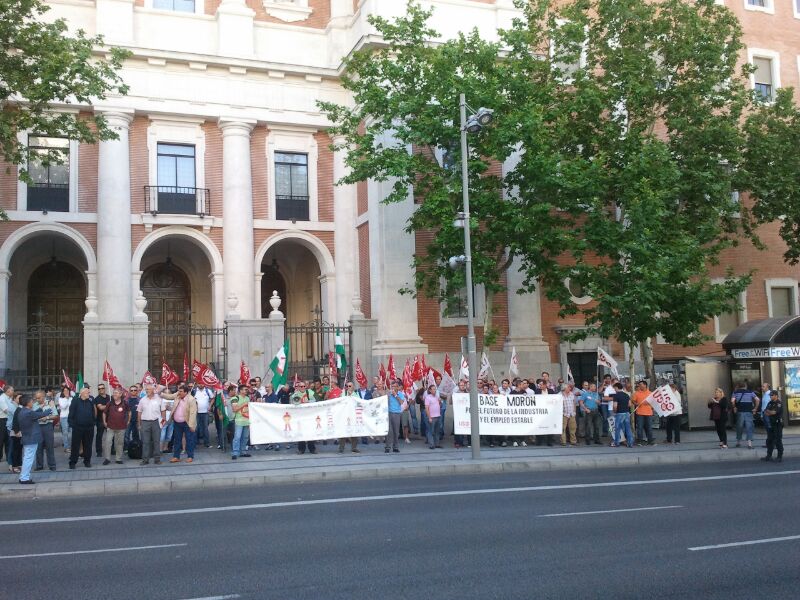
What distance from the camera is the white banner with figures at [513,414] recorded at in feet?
67.7

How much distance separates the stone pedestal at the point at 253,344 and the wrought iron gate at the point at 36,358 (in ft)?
14.2

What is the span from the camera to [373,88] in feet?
73.7

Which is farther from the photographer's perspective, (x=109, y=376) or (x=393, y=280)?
(x=393, y=280)

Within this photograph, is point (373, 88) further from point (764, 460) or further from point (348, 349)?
point (764, 460)

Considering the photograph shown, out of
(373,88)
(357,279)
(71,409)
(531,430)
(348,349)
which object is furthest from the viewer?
(357,279)

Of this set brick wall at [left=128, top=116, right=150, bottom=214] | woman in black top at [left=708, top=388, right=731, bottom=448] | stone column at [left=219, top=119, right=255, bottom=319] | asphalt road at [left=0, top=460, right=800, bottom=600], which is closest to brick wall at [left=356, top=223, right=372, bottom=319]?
stone column at [left=219, top=119, right=255, bottom=319]

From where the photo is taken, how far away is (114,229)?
2631 centimetres

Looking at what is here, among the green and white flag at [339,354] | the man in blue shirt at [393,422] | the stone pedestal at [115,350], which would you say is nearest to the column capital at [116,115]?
the stone pedestal at [115,350]

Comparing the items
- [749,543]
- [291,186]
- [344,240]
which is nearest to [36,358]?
[291,186]

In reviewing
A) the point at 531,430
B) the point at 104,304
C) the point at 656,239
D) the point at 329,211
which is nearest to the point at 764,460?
the point at 531,430

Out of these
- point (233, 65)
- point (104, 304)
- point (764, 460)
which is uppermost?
point (233, 65)

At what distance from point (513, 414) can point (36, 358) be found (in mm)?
16851

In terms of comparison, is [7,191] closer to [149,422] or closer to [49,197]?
[49,197]

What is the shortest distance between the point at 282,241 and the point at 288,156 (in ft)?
10.5
